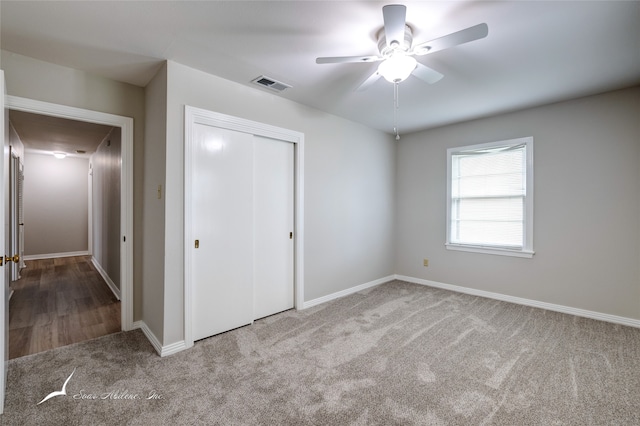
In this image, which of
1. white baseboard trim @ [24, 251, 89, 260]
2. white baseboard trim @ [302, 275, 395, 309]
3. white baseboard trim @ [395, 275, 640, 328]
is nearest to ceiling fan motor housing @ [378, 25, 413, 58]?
white baseboard trim @ [302, 275, 395, 309]

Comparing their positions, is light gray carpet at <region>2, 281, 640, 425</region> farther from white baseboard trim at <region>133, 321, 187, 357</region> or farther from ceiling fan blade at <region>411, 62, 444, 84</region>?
ceiling fan blade at <region>411, 62, 444, 84</region>

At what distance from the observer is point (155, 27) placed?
2037 millimetres

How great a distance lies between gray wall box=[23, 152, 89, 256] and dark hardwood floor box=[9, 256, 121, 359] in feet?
5.02

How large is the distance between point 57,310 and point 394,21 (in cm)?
471

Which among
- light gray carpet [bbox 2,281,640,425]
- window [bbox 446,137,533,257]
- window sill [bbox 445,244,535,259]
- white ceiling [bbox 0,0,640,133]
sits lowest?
light gray carpet [bbox 2,281,640,425]

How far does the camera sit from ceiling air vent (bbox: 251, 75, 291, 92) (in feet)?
9.32

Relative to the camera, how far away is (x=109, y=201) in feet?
15.5

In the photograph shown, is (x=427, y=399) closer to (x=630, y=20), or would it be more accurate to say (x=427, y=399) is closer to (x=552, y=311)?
(x=552, y=311)

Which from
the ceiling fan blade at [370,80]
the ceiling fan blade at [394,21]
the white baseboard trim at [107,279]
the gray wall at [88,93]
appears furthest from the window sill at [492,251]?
the white baseboard trim at [107,279]

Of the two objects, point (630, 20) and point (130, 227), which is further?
point (130, 227)

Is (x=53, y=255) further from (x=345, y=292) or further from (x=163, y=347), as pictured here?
(x=345, y=292)

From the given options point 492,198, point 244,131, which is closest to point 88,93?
point 244,131

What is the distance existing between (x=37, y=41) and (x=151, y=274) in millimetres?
2057

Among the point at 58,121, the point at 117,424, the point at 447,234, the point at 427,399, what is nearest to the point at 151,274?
the point at 117,424
